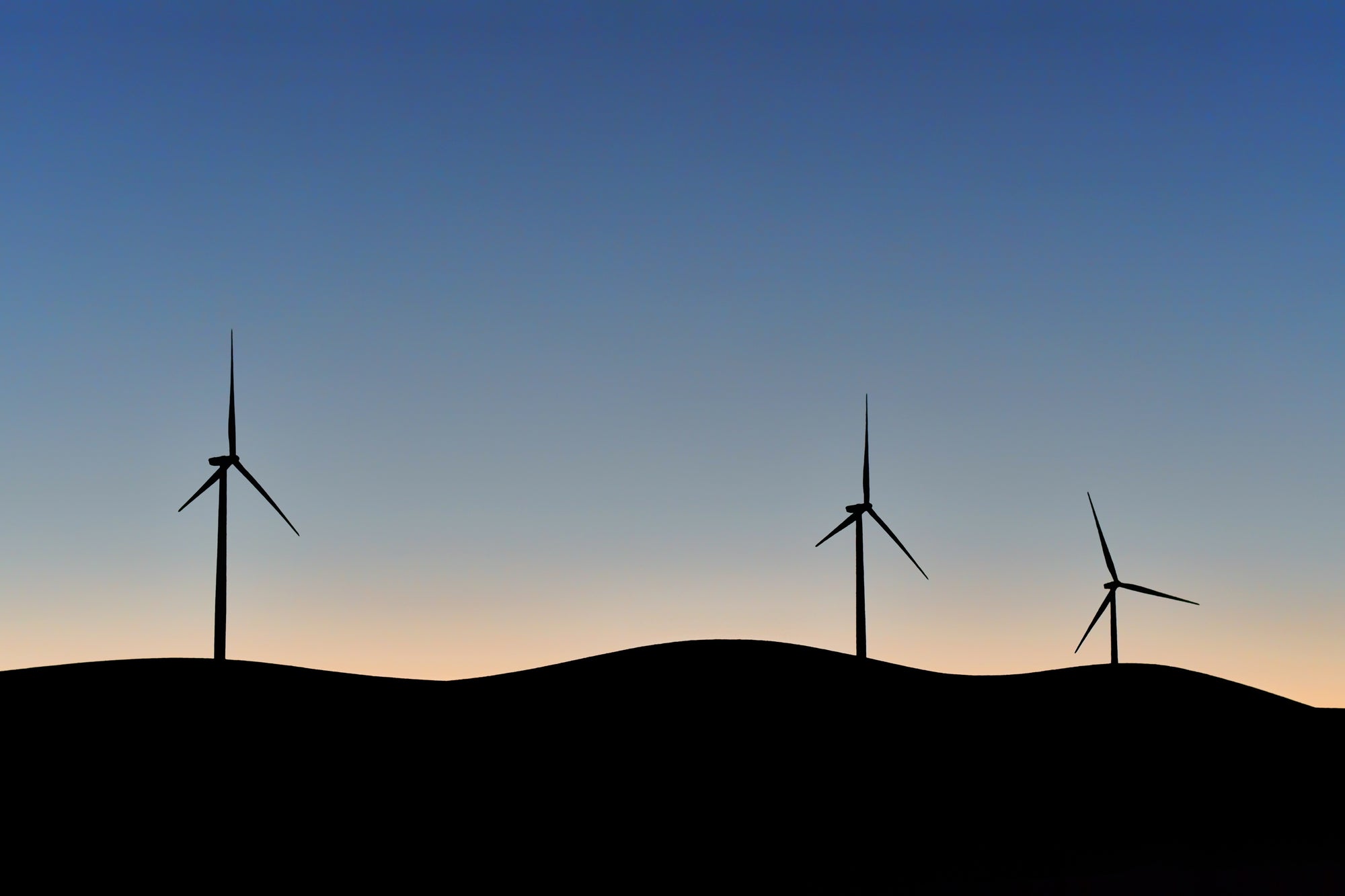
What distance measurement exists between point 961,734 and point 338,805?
39.3m

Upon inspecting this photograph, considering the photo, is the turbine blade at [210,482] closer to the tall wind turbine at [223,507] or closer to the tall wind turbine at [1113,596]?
the tall wind turbine at [223,507]

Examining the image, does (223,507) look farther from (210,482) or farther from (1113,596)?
(1113,596)

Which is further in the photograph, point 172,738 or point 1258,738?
point 1258,738

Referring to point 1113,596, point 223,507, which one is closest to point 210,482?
point 223,507

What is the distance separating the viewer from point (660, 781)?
77938mm

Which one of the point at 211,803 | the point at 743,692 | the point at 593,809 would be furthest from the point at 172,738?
the point at 743,692

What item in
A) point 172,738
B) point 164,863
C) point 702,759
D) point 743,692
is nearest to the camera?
point 164,863

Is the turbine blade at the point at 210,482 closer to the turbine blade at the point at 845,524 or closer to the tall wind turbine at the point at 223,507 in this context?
the tall wind turbine at the point at 223,507

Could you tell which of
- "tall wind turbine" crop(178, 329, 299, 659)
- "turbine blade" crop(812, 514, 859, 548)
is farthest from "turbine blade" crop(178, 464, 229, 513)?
"turbine blade" crop(812, 514, 859, 548)

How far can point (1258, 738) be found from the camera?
99.1m

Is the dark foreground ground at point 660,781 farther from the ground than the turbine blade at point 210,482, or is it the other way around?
the turbine blade at point 210,482

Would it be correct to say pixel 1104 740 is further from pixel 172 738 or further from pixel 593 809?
pixel 172 738

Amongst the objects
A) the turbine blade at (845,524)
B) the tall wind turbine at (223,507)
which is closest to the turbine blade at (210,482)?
the tall wind turbine at (223,507)

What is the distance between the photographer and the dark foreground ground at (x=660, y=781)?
220 ft
